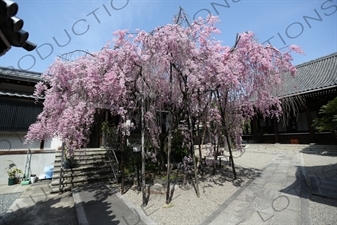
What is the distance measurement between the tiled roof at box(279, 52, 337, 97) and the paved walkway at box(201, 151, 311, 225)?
9.23m

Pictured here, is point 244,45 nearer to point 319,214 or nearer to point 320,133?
point 319,214

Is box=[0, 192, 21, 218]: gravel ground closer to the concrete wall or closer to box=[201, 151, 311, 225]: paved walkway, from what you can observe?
the concrete wall

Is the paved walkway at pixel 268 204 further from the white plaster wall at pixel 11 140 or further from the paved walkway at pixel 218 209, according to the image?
the white plaster wall at pixel 11 140

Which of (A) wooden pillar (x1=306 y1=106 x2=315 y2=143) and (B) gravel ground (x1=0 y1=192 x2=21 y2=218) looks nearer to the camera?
(B) gravel ground (x1=0 y1=192 x2=21 y2=218)

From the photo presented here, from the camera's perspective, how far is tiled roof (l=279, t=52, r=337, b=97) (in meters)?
13.4

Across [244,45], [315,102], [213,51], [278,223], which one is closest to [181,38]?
[213,51]

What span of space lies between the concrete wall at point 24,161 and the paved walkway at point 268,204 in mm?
9349

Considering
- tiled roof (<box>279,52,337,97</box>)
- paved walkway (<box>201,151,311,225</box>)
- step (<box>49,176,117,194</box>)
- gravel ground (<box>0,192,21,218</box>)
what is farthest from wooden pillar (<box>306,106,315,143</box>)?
gravel ground (<box>0,192,21,218</box>)

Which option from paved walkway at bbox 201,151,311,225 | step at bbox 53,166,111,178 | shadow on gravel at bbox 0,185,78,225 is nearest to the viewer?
paved walkway at bbox 201,151,311,225

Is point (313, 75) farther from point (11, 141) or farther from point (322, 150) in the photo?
point (11, 141)

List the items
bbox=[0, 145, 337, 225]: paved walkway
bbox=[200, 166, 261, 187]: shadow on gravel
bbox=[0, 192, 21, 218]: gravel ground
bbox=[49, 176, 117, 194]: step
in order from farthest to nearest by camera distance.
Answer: bbox=[49, 176, 117, 194]: step
bbox=[200, 166, 261, 187]: shadow on gravel
bbox=[0, 192, 21, 218]: gravel ground
bbox=[0, 145, 337, 225]: paved walkway

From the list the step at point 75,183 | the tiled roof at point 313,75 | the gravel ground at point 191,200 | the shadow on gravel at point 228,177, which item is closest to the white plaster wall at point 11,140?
the step at point 75,183

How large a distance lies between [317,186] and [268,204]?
7.89ft

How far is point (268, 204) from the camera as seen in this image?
14.9 ft
